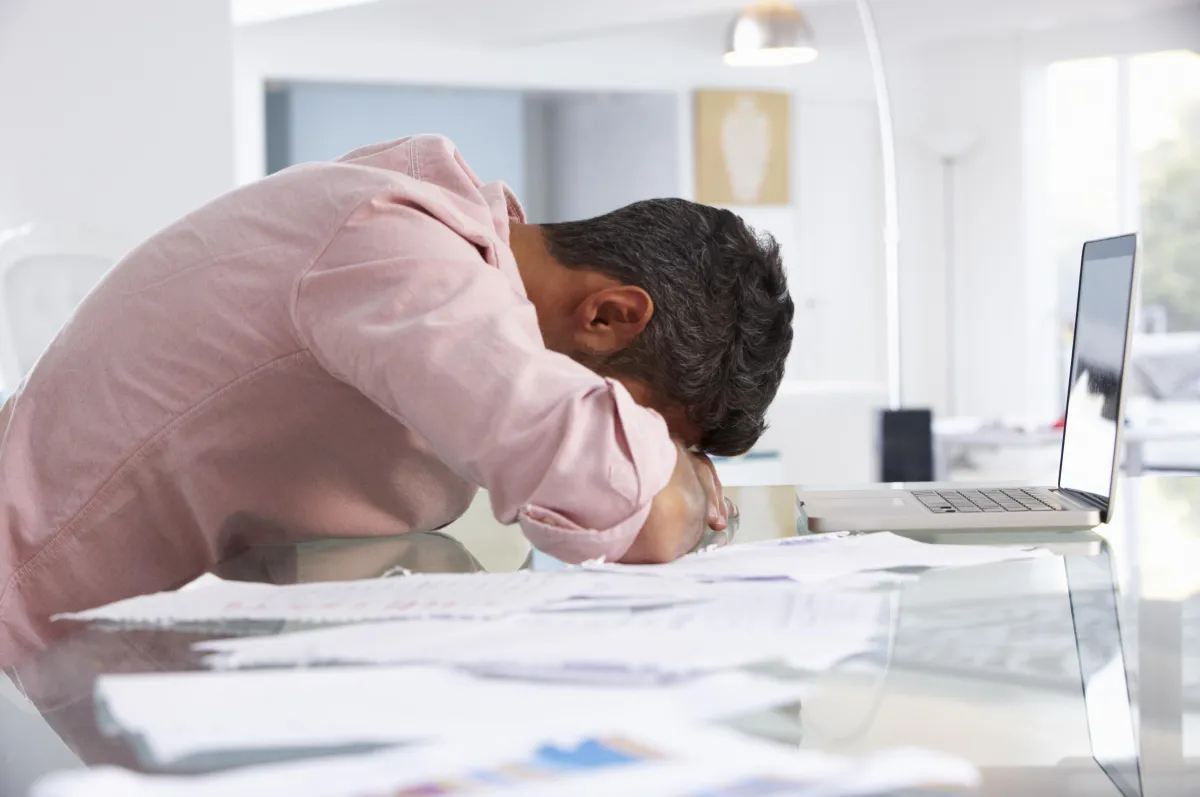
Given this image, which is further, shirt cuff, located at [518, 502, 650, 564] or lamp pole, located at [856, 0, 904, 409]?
lamp pole, located at [856, 0, 904, 409]

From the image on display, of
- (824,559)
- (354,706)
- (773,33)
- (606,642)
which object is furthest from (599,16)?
(354,706)

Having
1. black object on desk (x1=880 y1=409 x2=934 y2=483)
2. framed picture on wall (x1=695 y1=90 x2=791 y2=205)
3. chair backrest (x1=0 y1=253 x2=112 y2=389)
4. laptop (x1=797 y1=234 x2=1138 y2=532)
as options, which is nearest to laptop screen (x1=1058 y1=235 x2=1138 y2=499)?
laptop (x1=797 y1=234 x2=1138 y2=532)

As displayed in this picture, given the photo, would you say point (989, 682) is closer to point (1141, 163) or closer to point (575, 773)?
point (575, 773)

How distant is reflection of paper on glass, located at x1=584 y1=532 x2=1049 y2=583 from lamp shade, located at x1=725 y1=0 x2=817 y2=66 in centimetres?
555

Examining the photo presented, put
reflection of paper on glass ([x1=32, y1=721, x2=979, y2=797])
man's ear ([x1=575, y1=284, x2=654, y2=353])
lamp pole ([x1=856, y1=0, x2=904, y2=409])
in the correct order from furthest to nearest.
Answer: lamp pole ([x1=856, y1=0, x2=904, y2=409])
man's ear ([x1=575, y1=284, x2=654, y2=353])
reflection of paper on glass ([x1=32, y1=721, x2=979, y2=797])

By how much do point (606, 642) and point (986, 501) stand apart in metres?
0.73

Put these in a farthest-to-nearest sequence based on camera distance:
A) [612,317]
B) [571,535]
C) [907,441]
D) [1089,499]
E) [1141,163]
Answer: [1141,163] < [907,441] < [1089,499] < [612,317] < [571,535]

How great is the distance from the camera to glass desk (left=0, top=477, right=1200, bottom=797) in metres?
0.42

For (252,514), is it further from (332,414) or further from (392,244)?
(392,244)

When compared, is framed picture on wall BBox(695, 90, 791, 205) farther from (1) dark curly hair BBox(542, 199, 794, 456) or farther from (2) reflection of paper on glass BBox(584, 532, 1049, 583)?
(2) reflection of paper on glass BBox(584, 532, 1049, 583)

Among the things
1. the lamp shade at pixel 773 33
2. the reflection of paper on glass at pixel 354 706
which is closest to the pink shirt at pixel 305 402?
the reflection of paper on glass at pixel 354 706

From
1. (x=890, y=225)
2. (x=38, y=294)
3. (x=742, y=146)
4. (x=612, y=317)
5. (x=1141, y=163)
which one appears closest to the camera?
(x=612, y=317)

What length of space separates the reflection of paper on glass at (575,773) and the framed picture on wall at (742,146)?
8.39m

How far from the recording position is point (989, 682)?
512mm
